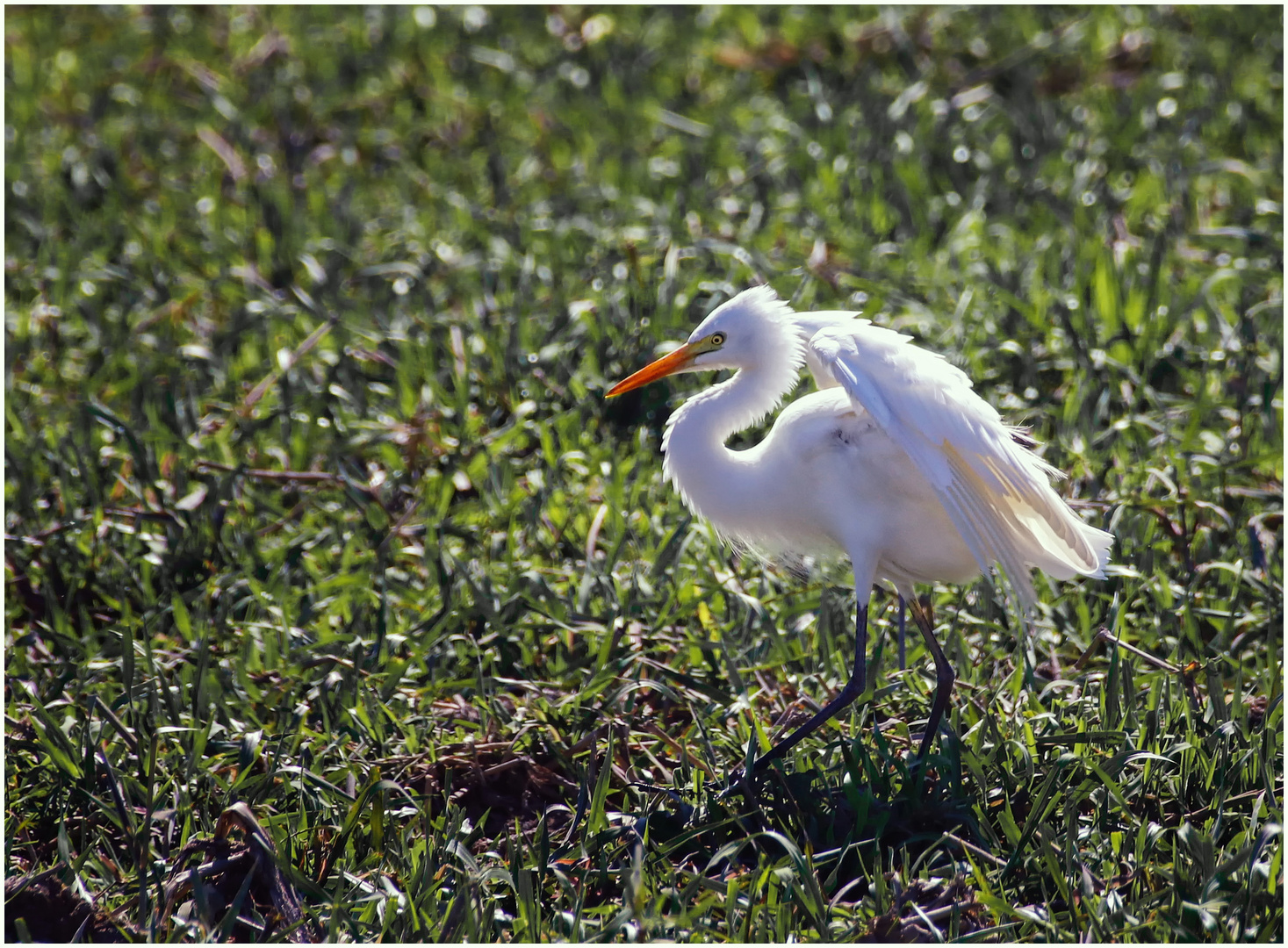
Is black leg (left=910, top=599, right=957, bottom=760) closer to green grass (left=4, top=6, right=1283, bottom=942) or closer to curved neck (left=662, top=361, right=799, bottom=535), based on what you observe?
green grass (left=4, top=6, right=1283, bottom=942)

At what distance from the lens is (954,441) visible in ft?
8.31

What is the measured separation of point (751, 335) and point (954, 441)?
550 millimetres

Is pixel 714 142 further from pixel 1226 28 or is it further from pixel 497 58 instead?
pixel 1226 28

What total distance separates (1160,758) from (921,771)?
0.46 meters

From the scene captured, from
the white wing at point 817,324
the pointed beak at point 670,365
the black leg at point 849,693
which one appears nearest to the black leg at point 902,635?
the black leg at point 849,693

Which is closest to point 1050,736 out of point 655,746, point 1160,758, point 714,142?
point 1160,758

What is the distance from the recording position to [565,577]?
354 centimetres

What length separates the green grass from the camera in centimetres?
250

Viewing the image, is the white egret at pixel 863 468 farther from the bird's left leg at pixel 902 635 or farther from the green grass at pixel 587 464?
the green grass at pixel 587 464

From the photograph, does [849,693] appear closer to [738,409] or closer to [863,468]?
[863,468]

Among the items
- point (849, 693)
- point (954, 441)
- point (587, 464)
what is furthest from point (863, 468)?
point (587, 464)

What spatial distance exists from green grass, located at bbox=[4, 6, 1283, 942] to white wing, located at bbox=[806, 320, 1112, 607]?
383 mm

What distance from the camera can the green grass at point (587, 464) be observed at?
2.50m

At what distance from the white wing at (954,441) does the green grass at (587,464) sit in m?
0.38
